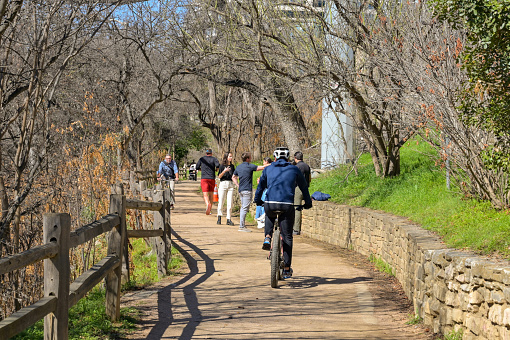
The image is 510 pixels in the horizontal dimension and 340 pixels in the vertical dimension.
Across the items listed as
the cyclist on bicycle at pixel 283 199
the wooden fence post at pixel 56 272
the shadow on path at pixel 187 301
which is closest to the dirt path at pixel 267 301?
the shadow on path at pixel 187 301

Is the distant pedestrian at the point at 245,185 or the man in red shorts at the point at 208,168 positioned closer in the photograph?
the distant pedestrian at the point at 245,185

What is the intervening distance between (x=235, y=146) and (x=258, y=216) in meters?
17.5

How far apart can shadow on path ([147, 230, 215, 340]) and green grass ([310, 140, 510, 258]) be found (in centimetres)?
315

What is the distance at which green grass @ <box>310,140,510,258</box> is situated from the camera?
24.1ft

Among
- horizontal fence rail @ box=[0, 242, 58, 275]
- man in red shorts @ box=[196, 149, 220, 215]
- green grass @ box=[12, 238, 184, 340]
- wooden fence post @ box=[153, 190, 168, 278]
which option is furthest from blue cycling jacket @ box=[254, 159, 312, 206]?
man in red shorts @ box=[196, 149, 220, 215]

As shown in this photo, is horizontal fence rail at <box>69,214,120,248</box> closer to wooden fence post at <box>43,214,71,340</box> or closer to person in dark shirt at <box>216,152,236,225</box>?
wooden fence post at <box>43,214,71,340</box>

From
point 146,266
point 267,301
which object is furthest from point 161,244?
point 267,301

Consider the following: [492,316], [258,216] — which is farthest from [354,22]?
[492,316]

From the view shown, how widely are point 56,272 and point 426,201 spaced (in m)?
8.18

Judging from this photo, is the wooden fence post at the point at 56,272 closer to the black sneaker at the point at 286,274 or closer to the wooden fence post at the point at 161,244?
the black sneaker at the point at 286,274

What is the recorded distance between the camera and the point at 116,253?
7305 mm

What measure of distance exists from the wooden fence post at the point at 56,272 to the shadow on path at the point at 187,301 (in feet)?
5.36

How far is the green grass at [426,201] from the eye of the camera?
7336mm

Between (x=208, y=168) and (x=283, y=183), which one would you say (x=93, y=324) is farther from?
(x=208, y=168)
